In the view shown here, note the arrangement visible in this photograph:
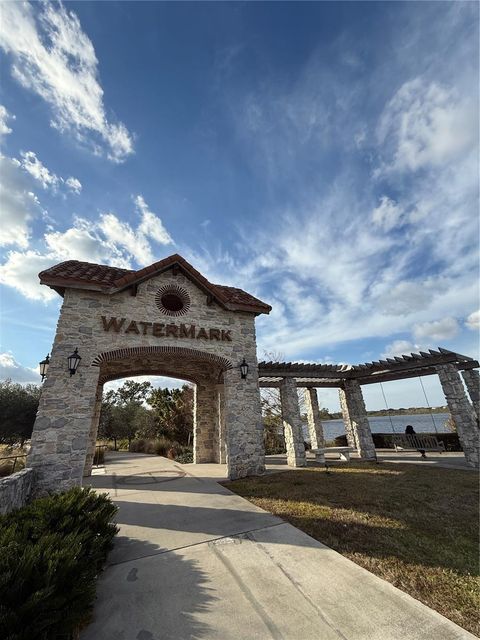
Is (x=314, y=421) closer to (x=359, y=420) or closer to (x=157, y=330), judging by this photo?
(x=359, y=420)

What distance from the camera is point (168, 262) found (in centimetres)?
941

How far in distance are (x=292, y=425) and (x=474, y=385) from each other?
343 inches

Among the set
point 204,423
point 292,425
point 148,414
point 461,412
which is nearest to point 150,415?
point 148,414

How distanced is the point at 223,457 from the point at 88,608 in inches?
398

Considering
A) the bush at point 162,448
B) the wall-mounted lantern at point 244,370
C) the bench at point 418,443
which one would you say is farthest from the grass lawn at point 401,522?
the bush at point 162,448

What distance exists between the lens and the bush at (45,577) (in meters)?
2.01

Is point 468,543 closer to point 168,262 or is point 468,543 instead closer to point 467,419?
point 467,419

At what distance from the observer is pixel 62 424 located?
7004 millimetres

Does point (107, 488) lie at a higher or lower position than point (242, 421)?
lower

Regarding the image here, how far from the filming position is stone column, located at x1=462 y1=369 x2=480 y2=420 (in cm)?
1247

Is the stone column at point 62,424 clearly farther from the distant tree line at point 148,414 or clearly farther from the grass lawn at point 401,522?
the distant tree line at point 148,414

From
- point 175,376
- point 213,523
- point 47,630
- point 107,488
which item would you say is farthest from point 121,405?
point 47,630

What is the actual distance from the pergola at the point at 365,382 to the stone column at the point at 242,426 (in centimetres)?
222

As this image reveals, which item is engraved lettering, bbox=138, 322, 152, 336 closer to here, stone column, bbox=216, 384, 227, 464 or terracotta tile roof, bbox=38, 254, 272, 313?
terracotta tile roof, bbox=38, 254, 272, 313
